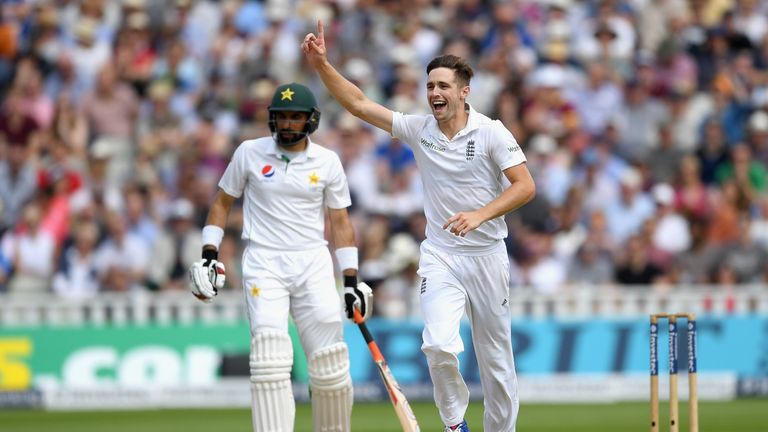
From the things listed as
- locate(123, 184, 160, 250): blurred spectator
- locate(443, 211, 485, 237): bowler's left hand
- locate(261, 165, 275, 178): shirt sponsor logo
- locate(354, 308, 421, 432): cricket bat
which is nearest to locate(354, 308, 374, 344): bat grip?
locate(354, 308, 421, 432): cricket bat

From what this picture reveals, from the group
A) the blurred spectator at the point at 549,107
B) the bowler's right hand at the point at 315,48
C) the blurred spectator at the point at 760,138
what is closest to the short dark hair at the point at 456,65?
the bowler's right hand at the point at 315,48

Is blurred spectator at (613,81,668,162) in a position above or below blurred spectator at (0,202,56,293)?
above

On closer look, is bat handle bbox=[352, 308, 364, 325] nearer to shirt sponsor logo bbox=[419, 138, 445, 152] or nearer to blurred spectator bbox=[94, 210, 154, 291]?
shirt sponsor logo bbox=[419, 138, 445, 152]

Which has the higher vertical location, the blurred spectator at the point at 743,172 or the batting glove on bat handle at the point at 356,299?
the blurred spectator at the point at 743,172

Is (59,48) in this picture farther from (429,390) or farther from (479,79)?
(429,390)

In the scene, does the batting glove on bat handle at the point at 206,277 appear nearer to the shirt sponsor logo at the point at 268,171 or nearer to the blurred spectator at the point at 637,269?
the shirt sponsor logo at the point at 268,171

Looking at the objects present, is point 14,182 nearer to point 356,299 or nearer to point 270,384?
point 356,299
